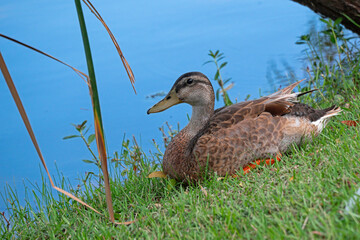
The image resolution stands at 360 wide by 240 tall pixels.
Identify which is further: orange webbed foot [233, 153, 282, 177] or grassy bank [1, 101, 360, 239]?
orange webbed foot [233, 153, 282, 177]

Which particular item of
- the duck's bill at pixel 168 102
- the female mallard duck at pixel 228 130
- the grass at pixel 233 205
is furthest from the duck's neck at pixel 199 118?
the grass at pixel 233 205

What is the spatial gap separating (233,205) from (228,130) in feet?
2.81

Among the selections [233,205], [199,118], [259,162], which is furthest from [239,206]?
[199,118]

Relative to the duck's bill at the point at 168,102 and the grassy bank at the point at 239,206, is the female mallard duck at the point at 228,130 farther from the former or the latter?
the grassy bank at the point at 239,206

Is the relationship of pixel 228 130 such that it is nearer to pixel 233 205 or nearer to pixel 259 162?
pixel 259 162

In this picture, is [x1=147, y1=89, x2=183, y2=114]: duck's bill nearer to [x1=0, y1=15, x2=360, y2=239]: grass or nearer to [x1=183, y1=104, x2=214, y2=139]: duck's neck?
[x1=183, y1=104, x2=214, y2=139]: duck's neck

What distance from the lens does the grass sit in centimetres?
219

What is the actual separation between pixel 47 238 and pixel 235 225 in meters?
1.31

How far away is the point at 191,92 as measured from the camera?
137 inches

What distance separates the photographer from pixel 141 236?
8.54 feet

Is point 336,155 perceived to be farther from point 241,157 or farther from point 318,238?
point 318,238

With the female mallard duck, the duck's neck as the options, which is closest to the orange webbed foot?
the female mallard duck

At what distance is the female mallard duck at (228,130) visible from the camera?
331cm

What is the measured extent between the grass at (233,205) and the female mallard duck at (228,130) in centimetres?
11
